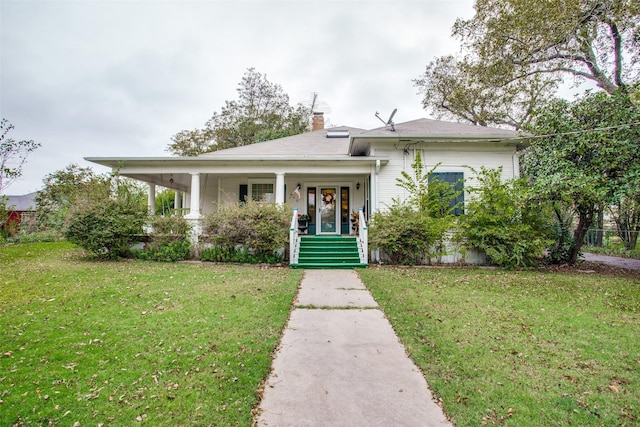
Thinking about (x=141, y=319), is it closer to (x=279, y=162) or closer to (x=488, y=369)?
(x=488, y=369)

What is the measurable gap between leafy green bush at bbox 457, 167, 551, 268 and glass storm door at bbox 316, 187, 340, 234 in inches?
187

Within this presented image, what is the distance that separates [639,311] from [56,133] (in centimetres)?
2612

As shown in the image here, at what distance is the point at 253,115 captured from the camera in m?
24.5

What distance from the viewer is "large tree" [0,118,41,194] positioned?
13.4 metres

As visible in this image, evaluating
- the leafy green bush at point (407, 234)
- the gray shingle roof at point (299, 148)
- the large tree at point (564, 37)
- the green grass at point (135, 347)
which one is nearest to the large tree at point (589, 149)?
the large tree at point (564, 37)

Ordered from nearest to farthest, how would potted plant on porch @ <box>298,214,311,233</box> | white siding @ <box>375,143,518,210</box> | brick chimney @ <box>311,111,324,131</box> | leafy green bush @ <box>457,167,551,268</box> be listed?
leafy green bush @ <box>457,167,551,268</box> < white siding @ <box>375,143,518,210</box> < potted plant on porch @ <box>298,214,311,233</box> < brick chimney @ <box>311,111,324,131</box>

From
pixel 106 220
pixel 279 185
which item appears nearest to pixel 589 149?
pixel 279 185

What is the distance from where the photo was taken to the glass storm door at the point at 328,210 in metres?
12.0

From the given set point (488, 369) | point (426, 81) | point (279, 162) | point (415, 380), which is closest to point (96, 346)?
point (415, 380)

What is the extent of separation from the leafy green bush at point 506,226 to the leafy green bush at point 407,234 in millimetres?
774

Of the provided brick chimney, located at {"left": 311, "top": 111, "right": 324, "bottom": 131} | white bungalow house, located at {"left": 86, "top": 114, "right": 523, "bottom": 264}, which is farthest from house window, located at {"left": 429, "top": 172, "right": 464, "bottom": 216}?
brick chimney, located at {"left": 311, "top": 111, "right": 324, "bottom": 131}

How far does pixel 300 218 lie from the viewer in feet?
37.3

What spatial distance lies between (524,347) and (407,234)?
5.21 metres

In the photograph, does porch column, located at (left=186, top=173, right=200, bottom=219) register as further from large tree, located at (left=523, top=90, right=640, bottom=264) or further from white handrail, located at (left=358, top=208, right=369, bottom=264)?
large tree, located at (left=523, top=90, right=640, bottom=264)
